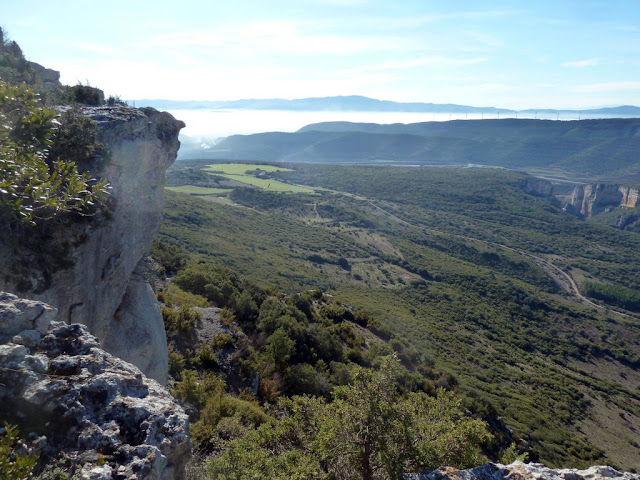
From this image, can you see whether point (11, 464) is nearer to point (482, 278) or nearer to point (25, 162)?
point (25, 162)

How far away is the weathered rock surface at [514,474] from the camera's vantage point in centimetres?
470

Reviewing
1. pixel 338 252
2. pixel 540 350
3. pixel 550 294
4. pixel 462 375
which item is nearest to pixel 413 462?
pixel 462 375

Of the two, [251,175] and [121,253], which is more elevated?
[251,175]

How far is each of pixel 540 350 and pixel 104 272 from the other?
5285cm

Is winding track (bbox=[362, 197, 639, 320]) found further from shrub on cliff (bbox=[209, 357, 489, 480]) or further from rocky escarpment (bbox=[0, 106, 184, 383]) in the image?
rocky escarpment (bbox=[0, 106, 184, 383])

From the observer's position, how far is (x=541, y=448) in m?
22.0

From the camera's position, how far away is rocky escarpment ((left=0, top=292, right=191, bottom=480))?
324 cm

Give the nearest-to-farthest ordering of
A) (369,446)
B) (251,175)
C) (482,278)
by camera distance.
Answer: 1. (369,446)
2. (482,278)
3. (251,175)

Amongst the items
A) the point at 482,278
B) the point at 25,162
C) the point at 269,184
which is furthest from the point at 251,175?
the point at 25,162

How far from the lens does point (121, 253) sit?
8.37 meters

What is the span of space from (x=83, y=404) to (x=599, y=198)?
518 feet

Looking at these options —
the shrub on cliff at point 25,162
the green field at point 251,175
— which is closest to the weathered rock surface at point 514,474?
the shrub on cliff at point 25,162

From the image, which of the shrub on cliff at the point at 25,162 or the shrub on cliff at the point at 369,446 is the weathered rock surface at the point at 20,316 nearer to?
the shrub on cliff at the point at 25,162

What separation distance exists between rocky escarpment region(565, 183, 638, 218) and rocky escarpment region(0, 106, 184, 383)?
150519 millimetres
